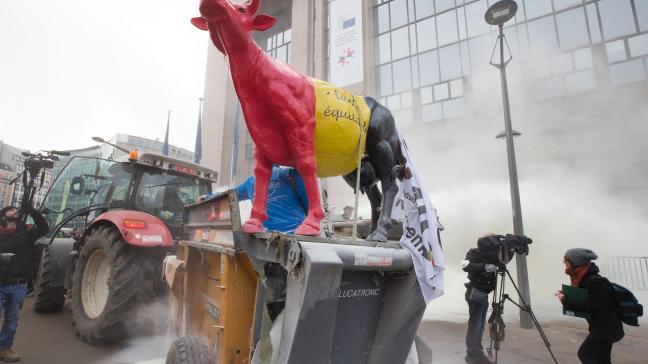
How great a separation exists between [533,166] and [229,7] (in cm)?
1326

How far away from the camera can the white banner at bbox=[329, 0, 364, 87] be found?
682 inches

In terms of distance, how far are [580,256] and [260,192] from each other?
361cm

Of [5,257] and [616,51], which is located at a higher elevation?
[616,51]

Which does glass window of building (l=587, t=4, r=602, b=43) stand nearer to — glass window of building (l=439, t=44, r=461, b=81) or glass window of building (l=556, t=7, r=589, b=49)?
glass window of building (l=556, t=7, r=589, b=49)

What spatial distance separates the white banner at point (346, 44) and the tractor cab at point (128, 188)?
41.7 feet

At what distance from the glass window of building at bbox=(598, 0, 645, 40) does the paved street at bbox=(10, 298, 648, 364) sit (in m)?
10.8

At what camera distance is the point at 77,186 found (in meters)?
5.64

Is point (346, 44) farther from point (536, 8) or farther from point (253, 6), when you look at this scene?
point (253, 6)

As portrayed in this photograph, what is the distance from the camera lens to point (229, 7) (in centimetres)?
209

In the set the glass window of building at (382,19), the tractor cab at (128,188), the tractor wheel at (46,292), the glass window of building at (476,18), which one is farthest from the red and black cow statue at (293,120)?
the glass window of building at (382,19)

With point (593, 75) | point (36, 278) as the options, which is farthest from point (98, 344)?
point (593, 75)

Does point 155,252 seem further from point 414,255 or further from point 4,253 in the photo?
point 414,255

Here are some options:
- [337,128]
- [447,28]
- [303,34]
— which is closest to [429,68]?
[447,28]

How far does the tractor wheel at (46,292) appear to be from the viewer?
19.2 ft
